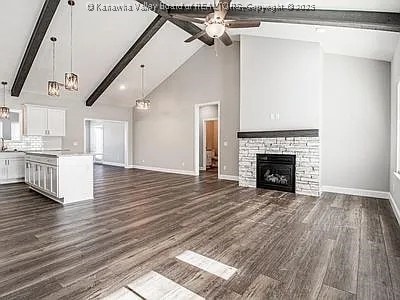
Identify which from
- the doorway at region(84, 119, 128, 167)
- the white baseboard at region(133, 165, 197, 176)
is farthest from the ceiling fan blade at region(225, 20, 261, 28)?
the doorway at region(84, 119, 128, 167)

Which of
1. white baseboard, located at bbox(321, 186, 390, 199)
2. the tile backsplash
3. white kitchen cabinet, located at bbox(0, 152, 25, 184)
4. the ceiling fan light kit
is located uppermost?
the ceiling fan light kit

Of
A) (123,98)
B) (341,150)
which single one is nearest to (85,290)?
(341,150)

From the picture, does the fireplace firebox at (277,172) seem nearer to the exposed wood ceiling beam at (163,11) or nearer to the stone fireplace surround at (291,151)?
the stone fireplace surround at (291,151)

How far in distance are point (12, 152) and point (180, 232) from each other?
674 cm

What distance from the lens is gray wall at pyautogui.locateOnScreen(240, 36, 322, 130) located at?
5551 millimetres

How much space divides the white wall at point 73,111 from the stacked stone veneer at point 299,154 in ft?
21.6

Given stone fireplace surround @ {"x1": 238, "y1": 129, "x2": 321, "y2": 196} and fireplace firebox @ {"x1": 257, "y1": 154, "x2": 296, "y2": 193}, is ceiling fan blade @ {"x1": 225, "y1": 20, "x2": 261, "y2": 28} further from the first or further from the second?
fireplace firebox @ {"x1": 257, "y1": 154, "x2": 296, "y2": 193}

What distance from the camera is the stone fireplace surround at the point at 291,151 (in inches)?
217

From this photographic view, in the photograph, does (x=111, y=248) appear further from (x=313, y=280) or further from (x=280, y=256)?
(x=313, y=280)

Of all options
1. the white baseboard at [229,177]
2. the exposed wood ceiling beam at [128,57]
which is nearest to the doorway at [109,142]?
the exposed wood ceiling beam at [128,57]

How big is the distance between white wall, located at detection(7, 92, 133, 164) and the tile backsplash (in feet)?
0.89

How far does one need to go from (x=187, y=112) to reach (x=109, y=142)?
18.8 feet

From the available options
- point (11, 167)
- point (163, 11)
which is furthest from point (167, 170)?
point (163, 11)

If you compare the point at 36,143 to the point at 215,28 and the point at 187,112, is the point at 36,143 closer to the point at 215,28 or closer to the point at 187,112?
the point at 187,112
